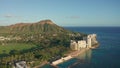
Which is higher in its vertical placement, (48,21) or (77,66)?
(48,21)

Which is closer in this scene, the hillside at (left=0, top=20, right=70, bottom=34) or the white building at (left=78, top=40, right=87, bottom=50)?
the white building at (left=78, top=40, right=87, bottom=50)

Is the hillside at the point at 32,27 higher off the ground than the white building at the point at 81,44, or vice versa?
the hillside at the point at 32,27

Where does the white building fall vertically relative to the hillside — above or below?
below

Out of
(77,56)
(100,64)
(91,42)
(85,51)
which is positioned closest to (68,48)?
(85,51)

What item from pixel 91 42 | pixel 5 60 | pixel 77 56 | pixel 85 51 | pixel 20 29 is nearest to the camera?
pixel 5 60

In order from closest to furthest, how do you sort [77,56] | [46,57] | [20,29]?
[46,57] → [77,56] → [20,29]

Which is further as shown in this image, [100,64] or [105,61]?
[105,61]

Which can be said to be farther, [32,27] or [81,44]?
[32,27]

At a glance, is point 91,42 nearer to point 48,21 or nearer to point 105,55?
point 105,55

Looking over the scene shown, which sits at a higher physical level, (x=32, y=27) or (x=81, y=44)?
(x=32, y=27)

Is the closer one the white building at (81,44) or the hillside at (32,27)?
the white building at (81,44)
